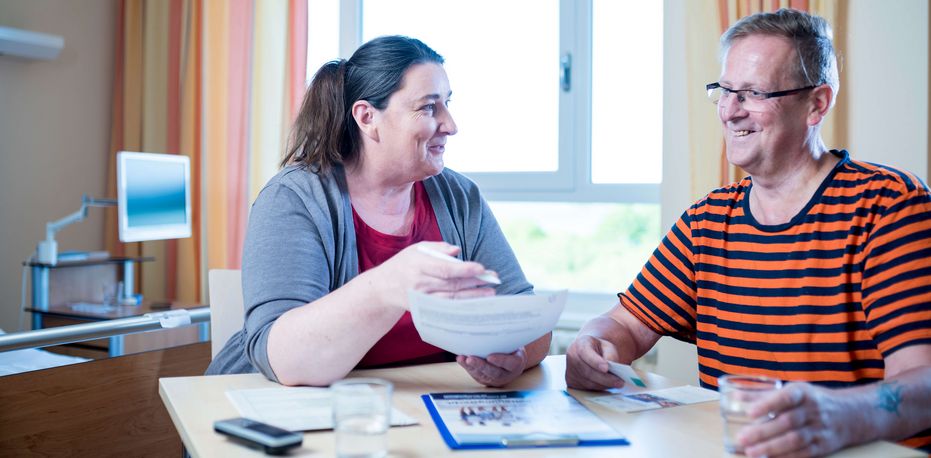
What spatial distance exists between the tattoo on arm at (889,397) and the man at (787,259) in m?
0.10

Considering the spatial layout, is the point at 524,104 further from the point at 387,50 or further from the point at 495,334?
the point at 495,334

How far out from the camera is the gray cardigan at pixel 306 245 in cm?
143

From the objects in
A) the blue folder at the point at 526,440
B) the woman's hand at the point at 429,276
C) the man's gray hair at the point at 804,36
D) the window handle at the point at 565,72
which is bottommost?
the blue folder at the point at 526,440

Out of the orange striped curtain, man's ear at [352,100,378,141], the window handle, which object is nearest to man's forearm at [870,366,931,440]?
man's ear at [352,100,378,141]

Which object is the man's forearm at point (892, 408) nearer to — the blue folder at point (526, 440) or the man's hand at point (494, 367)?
the blue folder at point (526, 440)

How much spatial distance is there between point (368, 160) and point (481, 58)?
1.92 m

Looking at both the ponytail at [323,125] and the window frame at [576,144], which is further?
the window frame at [576,144]

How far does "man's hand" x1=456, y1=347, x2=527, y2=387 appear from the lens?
1348mm

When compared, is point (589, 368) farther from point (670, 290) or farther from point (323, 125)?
point (323, 125)

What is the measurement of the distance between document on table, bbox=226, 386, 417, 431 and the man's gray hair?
3.27ft

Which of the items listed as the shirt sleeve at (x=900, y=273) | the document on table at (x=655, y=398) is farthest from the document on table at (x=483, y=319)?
the shirt sleeve at (x=900, y=273)

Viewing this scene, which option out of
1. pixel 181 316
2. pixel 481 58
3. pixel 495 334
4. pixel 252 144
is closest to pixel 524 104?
pixel 481 58

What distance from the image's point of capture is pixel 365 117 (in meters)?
1.77

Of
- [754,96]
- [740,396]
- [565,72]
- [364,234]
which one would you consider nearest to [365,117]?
[364,234]
